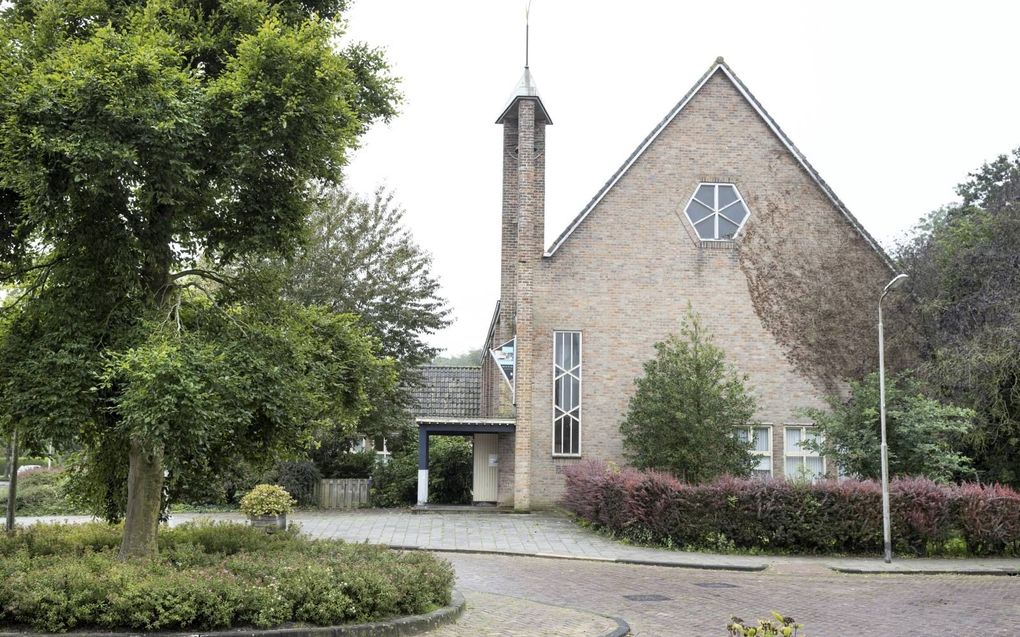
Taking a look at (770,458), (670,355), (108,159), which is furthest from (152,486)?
(770,458)

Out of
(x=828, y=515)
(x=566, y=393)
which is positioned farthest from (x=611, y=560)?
(x=566, y=393)

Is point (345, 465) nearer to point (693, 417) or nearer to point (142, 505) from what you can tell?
point (693, 417)

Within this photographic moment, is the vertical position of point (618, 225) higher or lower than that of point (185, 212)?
higher

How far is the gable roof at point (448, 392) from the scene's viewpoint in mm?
33812

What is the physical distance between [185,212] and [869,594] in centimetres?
1208

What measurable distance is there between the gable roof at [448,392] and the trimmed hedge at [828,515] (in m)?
13.3

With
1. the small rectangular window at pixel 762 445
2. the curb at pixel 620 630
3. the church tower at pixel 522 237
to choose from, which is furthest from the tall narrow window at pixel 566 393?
the curb at pixel 620 630

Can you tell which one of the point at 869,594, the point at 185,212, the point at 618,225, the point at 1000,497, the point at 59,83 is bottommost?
the point at 869,594

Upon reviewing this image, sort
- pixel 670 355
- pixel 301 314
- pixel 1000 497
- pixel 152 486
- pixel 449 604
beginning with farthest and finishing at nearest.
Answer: pixel 670 355 → pixel 1000 497 → pixel 301 314 → pixel 152 486 → pixel 449 604

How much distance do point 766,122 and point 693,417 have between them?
34.3 ft

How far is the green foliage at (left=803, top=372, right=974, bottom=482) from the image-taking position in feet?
71.9

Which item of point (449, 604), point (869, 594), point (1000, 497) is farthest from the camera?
point (1000, 497)

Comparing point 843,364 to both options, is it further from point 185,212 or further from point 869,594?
point 185,212

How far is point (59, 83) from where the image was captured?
10141 millimetres
